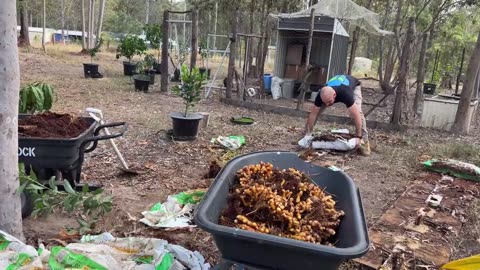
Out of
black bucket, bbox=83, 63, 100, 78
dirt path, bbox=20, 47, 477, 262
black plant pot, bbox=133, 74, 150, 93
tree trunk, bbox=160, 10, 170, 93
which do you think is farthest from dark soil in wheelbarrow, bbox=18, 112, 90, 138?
black bucket, bbox=83, 63, 100, 78

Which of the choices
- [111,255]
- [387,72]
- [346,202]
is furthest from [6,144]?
[387,72]

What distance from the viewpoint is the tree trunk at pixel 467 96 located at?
7.14 meters

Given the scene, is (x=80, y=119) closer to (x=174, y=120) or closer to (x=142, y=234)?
(x=142, y=234)

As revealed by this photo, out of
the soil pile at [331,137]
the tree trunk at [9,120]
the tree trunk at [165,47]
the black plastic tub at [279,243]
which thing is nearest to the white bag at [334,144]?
the soil pile at [331,137]

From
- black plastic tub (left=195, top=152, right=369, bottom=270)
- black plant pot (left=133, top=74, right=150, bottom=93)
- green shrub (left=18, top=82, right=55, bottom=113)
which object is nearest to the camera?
black plastic tub (left=195, top=152, right=369, bottom=270)

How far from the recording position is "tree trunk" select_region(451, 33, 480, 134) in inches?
281

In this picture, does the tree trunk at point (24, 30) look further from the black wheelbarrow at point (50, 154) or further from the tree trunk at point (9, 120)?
the tree trunk at point (9, 120)

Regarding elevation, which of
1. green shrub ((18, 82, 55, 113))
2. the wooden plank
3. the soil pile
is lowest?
the wooden plank

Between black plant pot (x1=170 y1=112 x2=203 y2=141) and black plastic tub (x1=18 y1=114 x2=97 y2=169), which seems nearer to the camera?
black plastic tub (x1=18 y1=114 x2=97 y2=169)

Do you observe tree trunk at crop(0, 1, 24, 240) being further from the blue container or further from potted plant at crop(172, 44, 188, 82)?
the blue container

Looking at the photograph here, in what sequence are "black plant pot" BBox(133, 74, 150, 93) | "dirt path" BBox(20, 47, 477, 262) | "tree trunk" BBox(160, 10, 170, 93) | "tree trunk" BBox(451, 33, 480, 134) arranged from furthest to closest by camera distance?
1. "black plant pot" BBox(133, 74, 150, 93)
2. "tree trunk" BBox(160, 10, 170, 93)
3. "tree trunk" BBox(451, 33, 480, 134)
4. "dirt path" BBox(20, 47, 477, 262)

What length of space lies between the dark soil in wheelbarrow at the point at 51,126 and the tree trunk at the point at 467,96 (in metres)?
6.55

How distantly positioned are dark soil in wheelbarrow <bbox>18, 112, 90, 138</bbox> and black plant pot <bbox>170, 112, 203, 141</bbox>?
2.20 metres

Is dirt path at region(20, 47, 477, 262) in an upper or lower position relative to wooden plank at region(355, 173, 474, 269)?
Result: lower
